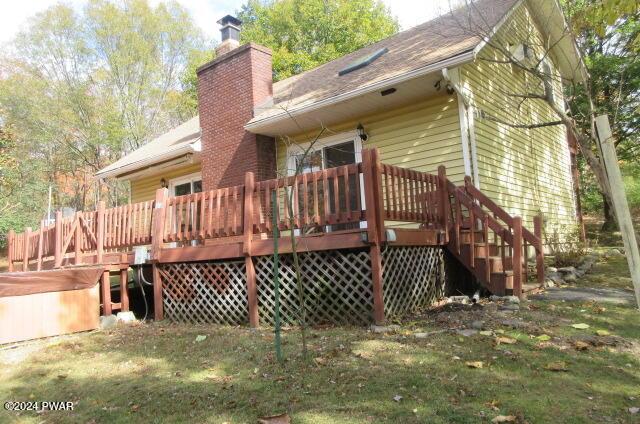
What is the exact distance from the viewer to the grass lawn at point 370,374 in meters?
3.00

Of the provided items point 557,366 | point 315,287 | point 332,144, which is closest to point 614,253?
point 332,144

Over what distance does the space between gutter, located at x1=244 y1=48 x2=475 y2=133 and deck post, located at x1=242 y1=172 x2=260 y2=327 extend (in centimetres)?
137

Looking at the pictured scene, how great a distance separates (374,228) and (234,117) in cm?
648

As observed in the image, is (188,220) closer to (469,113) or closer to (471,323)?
(471,323)

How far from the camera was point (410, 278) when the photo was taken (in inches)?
235

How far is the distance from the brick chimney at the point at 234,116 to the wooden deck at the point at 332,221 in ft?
9.98

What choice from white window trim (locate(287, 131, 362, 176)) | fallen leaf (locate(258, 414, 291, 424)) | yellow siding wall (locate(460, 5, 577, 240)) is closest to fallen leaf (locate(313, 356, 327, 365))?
fallen leaf (locate(258, 414, 291, 424))

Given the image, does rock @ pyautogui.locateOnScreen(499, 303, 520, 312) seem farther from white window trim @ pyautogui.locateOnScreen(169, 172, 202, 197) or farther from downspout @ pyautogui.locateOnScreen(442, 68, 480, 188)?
white window trim @ pyautogui.locateOnScreen(169, 172, 202, 197)

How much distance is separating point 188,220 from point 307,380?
12.5 ft

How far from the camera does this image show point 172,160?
39.2 ft

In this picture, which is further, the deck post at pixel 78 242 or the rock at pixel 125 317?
the deck post at pixel 78 242

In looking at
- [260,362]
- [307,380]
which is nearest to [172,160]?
[260,362]

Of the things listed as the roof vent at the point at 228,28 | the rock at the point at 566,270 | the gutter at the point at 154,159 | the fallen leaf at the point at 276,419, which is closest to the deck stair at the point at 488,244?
the rock at the point at 566,270

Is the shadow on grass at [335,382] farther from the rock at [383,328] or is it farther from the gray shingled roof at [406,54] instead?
the gray shingled roof at [406,54]
